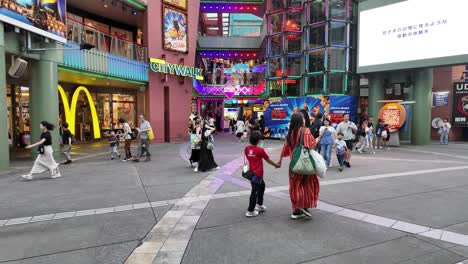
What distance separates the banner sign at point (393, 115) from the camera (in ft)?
57.1

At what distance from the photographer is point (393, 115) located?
58.5 ft

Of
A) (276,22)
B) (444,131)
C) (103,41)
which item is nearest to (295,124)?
(103,41)

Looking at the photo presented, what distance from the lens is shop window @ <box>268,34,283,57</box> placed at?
25.0 metres

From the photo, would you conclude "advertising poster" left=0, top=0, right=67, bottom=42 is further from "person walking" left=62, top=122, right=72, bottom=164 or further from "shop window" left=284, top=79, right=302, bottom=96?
"shop window" left=284, top=79, right=302, bottom=96

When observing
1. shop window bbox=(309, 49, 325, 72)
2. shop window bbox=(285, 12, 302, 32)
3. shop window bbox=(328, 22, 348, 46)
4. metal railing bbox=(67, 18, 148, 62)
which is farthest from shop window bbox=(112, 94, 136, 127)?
shop window bbox=(328, 22, 348, 46)

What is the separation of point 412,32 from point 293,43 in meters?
9.34

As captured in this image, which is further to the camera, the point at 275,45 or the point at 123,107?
the point at 275,45

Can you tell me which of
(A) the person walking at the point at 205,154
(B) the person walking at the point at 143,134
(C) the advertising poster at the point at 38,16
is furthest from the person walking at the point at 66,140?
(A) the person walking at the point at 205,154

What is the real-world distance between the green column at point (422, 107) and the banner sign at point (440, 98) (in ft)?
10.5

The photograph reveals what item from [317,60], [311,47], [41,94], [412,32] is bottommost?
[41,94]

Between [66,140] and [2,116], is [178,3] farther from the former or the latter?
[2,116]

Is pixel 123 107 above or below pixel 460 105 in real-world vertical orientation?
below

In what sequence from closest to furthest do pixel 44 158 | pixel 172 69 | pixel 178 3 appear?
pixel 44 158
pixel 172 69
pixel 178 3

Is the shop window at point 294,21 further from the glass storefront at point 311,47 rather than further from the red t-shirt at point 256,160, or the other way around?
the red t-shirt at point 256,160
